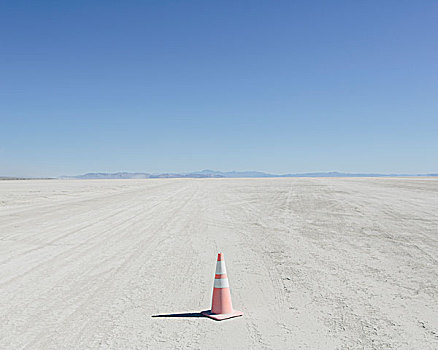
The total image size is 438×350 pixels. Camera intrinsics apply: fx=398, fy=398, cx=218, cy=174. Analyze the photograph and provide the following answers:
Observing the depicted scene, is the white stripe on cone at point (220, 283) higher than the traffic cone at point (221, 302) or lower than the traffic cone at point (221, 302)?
higher

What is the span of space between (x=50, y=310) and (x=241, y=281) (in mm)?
2592

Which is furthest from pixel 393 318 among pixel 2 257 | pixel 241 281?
pixel 2 257

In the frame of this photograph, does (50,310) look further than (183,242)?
No

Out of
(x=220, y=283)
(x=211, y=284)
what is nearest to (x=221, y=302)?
(x=220, y=283)

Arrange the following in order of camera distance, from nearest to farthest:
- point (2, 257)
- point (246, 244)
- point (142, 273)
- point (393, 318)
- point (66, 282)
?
point (393, 318)
point (66, 282)
point (142, 273)
point (2, 257)
point (246, 244)

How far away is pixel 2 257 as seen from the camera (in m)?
7.50

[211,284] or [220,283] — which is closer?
[220,283]

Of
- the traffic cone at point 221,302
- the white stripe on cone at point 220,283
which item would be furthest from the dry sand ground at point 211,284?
the white stripe on cone at point 220,283

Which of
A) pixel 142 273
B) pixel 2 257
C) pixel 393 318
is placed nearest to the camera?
pixel 393 318

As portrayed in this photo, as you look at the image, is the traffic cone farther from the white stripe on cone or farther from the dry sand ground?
the dry sand ground

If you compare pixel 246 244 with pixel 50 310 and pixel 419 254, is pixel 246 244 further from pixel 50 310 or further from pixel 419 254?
pixel 50 310

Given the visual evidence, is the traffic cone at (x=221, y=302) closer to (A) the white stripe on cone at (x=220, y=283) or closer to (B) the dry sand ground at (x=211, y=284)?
(A) the white stripe on cone at (x=220, y=283)

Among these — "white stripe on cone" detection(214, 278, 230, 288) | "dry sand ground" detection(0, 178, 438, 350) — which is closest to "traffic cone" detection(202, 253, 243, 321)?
"white stripe on cone" detection(214, 278, 230, 288)

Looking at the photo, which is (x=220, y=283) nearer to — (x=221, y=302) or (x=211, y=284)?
(x=221, y=302)
